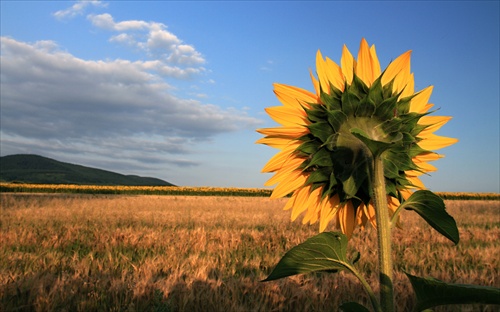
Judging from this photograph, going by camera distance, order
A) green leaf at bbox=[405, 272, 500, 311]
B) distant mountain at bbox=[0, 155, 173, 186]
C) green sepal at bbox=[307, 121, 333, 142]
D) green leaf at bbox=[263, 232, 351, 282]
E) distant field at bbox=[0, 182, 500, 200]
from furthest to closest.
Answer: distant mountain at bbox=[0, 155, 173, 186]
distant field at bbox=[0, 182, 500, 200]
green sepal at bbox=[307, 121, 333, 142]
green leaf at bbox=[263, 232, 351, 282]
green leaf at bbox=[405, 272, 500, 311]

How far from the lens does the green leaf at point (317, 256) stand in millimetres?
850

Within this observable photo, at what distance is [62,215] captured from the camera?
10664 mm

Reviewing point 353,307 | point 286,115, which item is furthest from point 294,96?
point 353,307

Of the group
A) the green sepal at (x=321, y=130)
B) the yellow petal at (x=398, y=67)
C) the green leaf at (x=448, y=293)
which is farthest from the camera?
the yellow petal at (x=398, y=67)

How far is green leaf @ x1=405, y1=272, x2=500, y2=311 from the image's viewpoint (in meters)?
0.71

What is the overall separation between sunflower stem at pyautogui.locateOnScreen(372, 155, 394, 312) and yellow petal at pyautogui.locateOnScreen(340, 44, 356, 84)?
0.30 metres

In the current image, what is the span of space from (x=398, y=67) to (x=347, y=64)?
138 millimetres

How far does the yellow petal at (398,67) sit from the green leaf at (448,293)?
0.53m

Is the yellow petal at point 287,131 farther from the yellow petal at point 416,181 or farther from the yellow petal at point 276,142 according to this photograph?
the yellow petal at point 416,181

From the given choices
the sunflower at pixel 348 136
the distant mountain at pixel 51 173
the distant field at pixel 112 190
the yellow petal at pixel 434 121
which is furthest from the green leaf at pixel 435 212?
the distant mountain at pixel 51 173

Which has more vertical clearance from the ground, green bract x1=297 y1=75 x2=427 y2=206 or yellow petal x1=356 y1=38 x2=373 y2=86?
yellow petal x1=356 y1=38 x2=373 y2=86

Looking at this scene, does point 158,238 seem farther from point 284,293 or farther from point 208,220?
point 208,220

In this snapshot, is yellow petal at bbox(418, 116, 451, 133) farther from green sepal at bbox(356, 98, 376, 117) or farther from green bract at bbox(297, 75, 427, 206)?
Answer: green sepal at bbox(356, 98, 376, 117)

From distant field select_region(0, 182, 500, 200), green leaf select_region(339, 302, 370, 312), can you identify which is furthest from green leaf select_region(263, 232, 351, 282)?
distant field select_region(0, 182, 500, 200)
